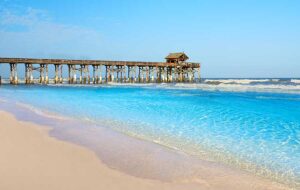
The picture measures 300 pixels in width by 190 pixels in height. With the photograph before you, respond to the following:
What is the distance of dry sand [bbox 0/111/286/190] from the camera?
417cm

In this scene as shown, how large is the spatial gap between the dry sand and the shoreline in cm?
1

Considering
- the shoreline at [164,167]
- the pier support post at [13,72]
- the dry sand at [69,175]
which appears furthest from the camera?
the pier support post at [13,72]

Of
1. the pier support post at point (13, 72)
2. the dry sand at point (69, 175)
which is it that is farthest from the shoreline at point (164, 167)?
the pier support post at point (13, 72)

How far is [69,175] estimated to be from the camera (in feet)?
15.0

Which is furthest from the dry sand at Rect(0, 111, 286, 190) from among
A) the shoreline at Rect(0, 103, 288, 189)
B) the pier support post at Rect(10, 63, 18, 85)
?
the pier support post at Rect(10, 63, 18, 85)

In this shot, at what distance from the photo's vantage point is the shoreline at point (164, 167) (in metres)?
4.57

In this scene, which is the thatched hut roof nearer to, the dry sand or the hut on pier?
the hut on pier

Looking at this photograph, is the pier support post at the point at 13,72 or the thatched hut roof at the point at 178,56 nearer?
the pier support post at the point at 13,72

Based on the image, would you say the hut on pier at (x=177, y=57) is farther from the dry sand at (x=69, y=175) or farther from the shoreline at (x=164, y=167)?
the dry sand at (x=69, y=175)

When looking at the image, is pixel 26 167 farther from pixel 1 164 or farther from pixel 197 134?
pixel 197 134

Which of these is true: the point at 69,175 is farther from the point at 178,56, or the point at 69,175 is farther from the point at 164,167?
the point at 178,56

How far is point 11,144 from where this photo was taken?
6586 millimetres

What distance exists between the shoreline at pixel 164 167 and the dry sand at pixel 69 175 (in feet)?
0.04

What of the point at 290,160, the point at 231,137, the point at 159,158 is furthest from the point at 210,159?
the point at 231,137
